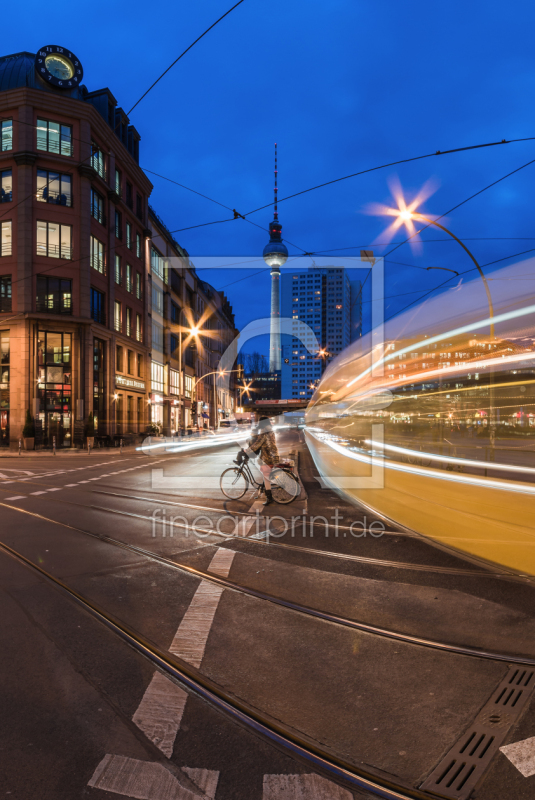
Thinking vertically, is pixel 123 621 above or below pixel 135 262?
below

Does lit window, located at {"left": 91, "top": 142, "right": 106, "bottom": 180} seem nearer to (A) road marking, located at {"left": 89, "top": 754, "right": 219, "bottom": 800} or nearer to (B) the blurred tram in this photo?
(B) the blurred tram

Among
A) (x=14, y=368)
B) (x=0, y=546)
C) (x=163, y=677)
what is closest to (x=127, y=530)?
(x=0, y=546)

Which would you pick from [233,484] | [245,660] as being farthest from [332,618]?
[233,484]

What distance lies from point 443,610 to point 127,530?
5.73 m

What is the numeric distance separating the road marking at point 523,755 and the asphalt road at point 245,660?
0.04 meters

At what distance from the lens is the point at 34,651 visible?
4.41m

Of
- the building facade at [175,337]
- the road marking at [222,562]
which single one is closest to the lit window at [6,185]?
the building facade at [175,337]

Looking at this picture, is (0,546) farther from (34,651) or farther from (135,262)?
(135,262)

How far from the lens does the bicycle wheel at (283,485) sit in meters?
12.0

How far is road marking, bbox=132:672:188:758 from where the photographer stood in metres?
3.24

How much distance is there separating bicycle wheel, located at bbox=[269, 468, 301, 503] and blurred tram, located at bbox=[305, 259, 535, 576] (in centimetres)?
203

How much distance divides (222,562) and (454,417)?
1476 cm

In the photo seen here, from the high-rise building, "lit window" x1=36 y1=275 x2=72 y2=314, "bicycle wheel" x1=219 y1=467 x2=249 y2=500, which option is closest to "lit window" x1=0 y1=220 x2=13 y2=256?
"lit window" x1=36 y1=275 x2=72 y2=314

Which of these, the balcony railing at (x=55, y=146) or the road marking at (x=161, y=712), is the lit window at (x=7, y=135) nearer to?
the balcony railing at (x=55, y=146)
